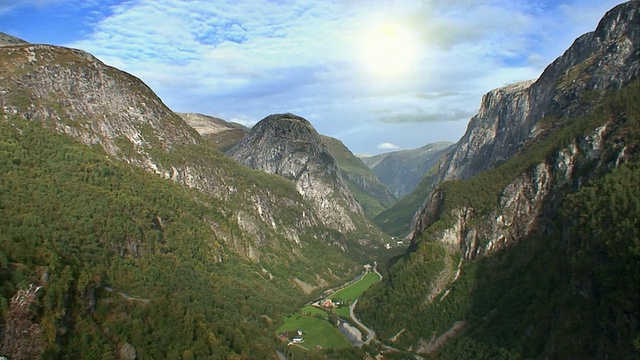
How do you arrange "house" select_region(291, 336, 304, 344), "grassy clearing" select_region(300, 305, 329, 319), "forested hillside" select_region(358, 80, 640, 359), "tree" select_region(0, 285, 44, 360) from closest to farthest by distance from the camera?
"tree" select_region(0, 285, 44, 360) → "forested hillside" select_region(358, 80, 640, 359) → "house" select_region(291, 336, 304, 344) → "grassy clearing" select_region(300, 305, 329, 319)

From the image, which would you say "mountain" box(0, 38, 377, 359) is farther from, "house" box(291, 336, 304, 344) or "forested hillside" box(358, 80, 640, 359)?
"forested hillside" box(358, 80, 640, 359)

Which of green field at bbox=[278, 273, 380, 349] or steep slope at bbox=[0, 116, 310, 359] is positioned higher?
steep slope at bbox=[0, 116, 310, 359]

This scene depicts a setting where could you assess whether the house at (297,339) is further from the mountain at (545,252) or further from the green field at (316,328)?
the mountain at (545,252)

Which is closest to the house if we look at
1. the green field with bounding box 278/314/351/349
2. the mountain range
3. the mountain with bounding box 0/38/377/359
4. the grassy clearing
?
the green field with bounding box 278/314/351/349

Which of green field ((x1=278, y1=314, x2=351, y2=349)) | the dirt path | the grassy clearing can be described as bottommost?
the dirt path

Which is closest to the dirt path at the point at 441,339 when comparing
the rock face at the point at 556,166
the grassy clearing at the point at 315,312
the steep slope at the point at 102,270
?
the rock face at the point at 556,166

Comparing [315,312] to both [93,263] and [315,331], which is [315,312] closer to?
[315,331]

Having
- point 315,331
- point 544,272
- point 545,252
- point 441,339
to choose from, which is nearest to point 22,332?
point 315,331
